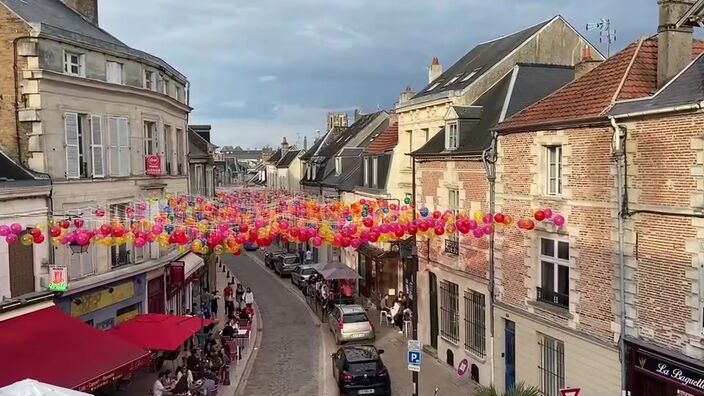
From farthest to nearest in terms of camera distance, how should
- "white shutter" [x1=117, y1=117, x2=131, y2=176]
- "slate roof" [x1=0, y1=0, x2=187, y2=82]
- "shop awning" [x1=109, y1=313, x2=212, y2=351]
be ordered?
"white shutter" [x1=117, y1=117, x2=131, y2=176], "slate roof" [x1=0, y1=0, x2=187, y2=82], "shop awning" [x1=109, y1=313, x2=212, y2=351]

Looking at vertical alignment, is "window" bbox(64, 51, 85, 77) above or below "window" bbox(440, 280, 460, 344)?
above

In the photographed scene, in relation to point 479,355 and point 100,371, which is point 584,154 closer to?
point 479,355

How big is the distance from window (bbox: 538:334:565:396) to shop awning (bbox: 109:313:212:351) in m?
8.44

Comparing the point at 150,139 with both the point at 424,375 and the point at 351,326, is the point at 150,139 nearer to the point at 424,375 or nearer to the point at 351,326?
→ the point at 351,326

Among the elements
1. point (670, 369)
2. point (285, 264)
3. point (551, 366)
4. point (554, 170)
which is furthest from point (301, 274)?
point (670, 369)

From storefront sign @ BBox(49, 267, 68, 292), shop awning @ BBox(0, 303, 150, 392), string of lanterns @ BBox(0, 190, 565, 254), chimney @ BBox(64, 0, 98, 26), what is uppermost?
chimney @ BBox(64, 0, 98, 26)

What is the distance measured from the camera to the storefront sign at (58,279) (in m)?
15.2

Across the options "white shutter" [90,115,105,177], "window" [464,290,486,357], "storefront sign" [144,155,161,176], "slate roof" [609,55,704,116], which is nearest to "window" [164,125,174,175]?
"storefront sign" [144,155,161,176]

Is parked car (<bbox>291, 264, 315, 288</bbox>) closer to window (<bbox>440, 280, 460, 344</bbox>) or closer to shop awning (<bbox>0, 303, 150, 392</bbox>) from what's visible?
window (<bbox>440, 280, 460, 344</bbox>)

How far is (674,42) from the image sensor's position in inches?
489

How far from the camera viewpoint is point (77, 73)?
16844 millimetres

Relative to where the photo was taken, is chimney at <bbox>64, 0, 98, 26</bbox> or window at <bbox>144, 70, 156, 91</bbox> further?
chimney at <bbox>64, 0, 98, 26</bbox>

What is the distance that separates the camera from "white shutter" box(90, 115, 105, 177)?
675 inches

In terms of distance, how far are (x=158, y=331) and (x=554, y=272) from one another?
31.2 feet
